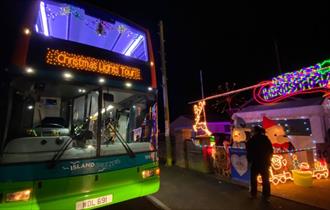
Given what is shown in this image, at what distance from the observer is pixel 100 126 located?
4.23 meters

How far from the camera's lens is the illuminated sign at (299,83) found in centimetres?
832

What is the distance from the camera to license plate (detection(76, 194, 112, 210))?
3737 millimetres

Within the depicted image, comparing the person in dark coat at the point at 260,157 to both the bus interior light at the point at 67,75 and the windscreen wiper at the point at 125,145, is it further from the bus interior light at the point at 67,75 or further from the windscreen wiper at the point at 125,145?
the bus interior light at the point at 67,75

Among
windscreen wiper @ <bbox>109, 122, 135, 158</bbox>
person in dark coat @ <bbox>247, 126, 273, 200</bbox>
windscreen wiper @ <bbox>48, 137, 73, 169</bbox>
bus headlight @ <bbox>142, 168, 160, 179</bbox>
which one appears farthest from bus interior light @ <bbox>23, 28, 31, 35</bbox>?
person in dark coat @ <bbox>247, 126, 273, 200</bbox>

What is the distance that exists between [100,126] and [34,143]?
1119 millimetres

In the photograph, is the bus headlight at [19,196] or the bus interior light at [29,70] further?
the bus interior light at [29,70]

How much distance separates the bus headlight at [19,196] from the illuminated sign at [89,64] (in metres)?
2.14

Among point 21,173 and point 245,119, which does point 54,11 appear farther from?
point 245,119

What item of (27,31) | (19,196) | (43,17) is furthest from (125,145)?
(43,17)

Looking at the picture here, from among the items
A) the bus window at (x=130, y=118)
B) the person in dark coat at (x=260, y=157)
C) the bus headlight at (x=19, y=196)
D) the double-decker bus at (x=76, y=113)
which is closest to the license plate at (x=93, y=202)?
the double-decker bus at (x=76, y=113)

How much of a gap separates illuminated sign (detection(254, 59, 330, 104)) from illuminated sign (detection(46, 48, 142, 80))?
724 centimetres

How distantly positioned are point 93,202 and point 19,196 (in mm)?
1146

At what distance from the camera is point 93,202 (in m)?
3.88

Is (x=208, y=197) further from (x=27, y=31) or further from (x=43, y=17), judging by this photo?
(x=43, y=17)
